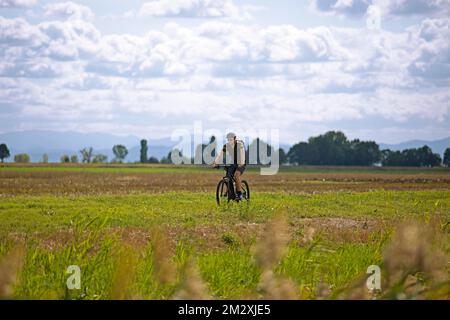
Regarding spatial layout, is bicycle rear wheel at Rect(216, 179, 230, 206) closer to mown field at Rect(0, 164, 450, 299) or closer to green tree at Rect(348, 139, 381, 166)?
mown field at Rect(0, 164, 450, 299)

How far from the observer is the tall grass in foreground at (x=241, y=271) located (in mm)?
4039

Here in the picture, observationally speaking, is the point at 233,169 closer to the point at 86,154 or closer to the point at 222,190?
the point at 222,190

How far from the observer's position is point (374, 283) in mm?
5270

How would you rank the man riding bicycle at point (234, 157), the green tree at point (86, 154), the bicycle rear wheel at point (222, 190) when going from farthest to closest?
the green tree at point (86, 154) → the bicycle rear wheel at point (222, 190) → the man riding bicycle at point (234, 157)

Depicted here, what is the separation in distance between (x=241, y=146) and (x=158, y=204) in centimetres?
421

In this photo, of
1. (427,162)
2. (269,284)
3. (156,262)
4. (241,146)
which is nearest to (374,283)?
(269,284)

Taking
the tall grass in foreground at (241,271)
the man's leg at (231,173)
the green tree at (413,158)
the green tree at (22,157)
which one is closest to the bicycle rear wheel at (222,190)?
the man's leg at (231,173)

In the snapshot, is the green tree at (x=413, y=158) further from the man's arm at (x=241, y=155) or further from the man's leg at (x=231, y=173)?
the man's arm at (x=241, y=155)

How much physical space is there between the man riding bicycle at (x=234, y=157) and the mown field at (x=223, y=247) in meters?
1.02

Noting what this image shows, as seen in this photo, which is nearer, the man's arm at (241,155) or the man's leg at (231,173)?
the man's arm at (241,155)

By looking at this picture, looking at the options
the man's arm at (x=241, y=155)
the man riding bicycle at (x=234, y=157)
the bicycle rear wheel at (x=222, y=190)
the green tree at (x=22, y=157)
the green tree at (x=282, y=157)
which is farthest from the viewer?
the green tree at (x=22, y=157)

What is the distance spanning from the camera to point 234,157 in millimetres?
25000

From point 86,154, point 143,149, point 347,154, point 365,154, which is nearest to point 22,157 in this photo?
point 86,154
